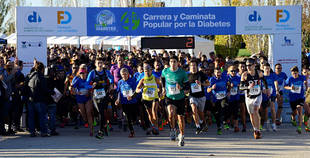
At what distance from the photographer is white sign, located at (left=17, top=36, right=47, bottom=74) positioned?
50.1ft

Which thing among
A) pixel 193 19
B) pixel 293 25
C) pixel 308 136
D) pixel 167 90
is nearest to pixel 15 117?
pixel 167 90

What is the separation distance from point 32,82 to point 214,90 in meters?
4.55

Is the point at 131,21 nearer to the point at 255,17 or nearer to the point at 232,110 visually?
the point at 255,17

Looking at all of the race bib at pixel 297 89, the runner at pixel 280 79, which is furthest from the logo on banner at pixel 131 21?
the race bib at pixel 297 89

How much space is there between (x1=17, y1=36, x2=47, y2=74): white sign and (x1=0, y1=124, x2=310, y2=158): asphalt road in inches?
115

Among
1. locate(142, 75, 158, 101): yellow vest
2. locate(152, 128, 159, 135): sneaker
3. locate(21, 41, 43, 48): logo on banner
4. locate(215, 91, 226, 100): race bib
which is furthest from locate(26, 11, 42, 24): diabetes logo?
locate(215, 91, 226, 100): race bib

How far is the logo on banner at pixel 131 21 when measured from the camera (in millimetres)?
15828

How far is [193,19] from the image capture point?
15852mm

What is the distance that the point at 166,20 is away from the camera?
52.0 ft

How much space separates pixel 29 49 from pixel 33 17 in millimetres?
951

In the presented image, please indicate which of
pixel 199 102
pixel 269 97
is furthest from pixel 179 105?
pixel 269 97

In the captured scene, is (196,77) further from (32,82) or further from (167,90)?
(32,82)

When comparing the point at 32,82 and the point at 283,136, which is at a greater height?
the point at 32,82

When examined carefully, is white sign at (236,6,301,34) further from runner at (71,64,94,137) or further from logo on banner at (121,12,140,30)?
runner at (71,64,94,137)
